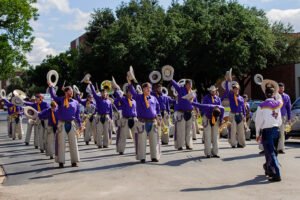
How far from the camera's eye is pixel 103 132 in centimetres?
1778

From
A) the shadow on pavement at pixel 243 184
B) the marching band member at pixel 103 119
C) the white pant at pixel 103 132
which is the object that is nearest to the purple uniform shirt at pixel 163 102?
the marching band member at pixel 103 119

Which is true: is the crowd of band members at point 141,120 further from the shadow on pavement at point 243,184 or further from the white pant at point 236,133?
the shadow on pavement at point 243,184

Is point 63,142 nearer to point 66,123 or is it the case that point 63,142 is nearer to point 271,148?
point 66,123

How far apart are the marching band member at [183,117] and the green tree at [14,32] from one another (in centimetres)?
3367

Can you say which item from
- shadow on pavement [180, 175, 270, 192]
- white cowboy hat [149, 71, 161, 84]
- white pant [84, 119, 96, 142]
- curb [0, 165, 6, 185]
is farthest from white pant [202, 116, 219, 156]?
white pant [84, 119, 96, 142]

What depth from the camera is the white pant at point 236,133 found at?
53.9 ft

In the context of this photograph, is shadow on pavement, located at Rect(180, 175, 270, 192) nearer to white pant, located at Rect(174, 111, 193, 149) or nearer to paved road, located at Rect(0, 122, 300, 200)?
paved road, located at Rect(0, 122, 300, 200)

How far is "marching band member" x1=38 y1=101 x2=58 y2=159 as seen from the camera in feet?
48.9

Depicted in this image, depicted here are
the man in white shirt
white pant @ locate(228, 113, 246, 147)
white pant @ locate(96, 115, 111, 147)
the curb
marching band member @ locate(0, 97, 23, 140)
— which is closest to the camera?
the man in white shirt

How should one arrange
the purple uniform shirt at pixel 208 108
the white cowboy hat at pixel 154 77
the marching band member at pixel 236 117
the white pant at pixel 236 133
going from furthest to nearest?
the white cowboy hat at pixel 154 77 < the white pant at pixel 236 133 < the marching band member at pixel 236 117 < the purple uniform shirt at pixel 208 108

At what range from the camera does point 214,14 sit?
148 feet

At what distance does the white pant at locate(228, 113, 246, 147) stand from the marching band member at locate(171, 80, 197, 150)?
1.46 metres

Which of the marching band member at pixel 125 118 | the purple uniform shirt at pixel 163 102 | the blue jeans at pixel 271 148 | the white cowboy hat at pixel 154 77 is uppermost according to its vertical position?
the white cowboy hat at pixel 154 77

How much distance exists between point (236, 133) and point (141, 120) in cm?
439
